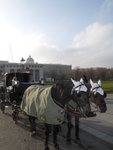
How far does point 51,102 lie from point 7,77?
6.01 m

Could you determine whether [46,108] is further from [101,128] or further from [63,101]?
[101,128]

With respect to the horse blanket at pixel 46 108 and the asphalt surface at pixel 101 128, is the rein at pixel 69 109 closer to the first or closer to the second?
the horse blanket at pixel 46 108

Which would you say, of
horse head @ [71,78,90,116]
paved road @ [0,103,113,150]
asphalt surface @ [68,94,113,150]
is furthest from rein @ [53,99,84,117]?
asphalt surface @ [68,94,113,150]

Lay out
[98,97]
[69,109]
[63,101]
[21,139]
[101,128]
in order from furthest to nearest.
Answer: [101,128] → [21,139] → [69,109] → [63,101] → [98,97]

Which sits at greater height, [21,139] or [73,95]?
[73,95]

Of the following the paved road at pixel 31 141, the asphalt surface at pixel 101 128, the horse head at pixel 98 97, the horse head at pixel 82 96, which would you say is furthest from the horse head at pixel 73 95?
the asphalt surface at pixel 101 128

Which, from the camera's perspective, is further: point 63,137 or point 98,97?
point 63,137

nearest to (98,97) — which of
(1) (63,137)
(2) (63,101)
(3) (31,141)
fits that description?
(2) (63,101)

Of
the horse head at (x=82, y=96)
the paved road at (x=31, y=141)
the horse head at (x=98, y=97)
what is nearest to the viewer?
the horse head at (x=98, y=97)

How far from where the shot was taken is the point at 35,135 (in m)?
6.89

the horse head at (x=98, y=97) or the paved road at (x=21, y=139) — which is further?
the paved road at (x=21, y=139)

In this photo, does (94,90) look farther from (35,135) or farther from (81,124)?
(81,124)

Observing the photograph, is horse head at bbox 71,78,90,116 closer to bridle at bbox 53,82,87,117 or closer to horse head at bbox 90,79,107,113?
bridle at bbox 53,82,87,117

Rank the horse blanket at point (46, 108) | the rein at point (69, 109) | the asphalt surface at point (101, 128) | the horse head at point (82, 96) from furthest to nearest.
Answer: the asphalt surface at point (101, 128), the rein at point (69, 109), the horse blanket at point (46, 108), the horse head at point (82, 96)
